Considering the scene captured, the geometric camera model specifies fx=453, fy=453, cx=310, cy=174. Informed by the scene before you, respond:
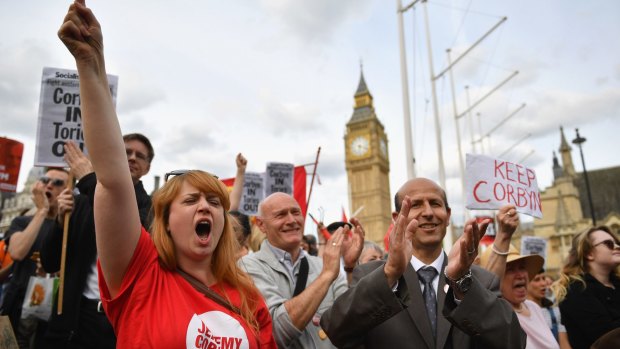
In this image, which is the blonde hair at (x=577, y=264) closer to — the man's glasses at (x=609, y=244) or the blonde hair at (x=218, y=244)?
the man's glasses at (x=609, y=244)

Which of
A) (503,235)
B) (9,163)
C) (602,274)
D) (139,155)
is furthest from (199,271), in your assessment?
(9,163)

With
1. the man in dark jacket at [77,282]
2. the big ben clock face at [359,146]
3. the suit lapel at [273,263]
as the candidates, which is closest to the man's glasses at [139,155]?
the man in dark jacket at [77,282]

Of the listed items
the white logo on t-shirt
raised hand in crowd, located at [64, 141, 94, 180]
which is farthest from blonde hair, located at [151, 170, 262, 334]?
raised hand in crowd, located at [64, 141, 94, 180]

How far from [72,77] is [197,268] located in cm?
240

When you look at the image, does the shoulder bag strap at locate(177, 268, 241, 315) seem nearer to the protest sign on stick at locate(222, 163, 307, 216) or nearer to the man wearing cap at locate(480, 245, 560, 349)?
the man wearing cap at locate(480, 245, 560, 349)

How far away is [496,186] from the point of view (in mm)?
3529

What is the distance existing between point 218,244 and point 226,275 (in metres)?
0.17

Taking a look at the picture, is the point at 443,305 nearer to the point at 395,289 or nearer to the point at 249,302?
the point at 395,289

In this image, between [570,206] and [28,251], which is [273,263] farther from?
[570,206]

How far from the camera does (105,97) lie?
5.52ft

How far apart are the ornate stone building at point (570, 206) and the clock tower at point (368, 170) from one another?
2217cm

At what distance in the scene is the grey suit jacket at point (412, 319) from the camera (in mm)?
2148

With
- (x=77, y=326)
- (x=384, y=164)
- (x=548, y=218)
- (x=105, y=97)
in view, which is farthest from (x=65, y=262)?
(x=384, y=164)

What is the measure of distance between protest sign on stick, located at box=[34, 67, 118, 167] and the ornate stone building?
52453 millimetres
